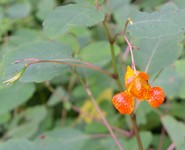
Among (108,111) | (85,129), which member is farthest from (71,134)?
(108,111)

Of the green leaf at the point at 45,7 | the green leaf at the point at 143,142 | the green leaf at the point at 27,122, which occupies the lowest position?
the green leaf at the point at 27,122

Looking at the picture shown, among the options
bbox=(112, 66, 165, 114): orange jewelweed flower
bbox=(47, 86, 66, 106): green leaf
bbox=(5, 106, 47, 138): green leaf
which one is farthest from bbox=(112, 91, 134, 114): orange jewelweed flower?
bbox=(47, 86, 66, 106): green leaf

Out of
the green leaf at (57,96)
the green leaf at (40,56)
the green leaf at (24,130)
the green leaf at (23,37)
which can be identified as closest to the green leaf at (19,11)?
the green leaf at (23,37)

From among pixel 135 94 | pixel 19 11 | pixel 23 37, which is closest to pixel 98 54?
pixel 23 37

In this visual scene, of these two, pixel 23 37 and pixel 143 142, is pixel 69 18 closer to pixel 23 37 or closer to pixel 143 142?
pixel 143 142

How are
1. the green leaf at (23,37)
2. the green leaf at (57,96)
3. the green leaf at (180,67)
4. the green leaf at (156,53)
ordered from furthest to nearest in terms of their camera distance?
the green leaf at (23,37) < the green leaf at (57,96) < the green leaf at (180,67) < the green leaf at (156,53)

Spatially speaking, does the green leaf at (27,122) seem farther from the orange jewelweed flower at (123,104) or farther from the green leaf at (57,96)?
the orange jewelweed flower at (123,104)

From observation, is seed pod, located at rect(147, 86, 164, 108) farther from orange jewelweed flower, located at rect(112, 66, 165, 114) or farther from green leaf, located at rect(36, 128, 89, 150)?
green leaf, located at rect(36, 128, 89, 150)

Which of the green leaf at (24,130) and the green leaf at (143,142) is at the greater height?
the green leaf at (143,142)

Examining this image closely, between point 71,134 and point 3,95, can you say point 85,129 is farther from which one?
point 3,95
